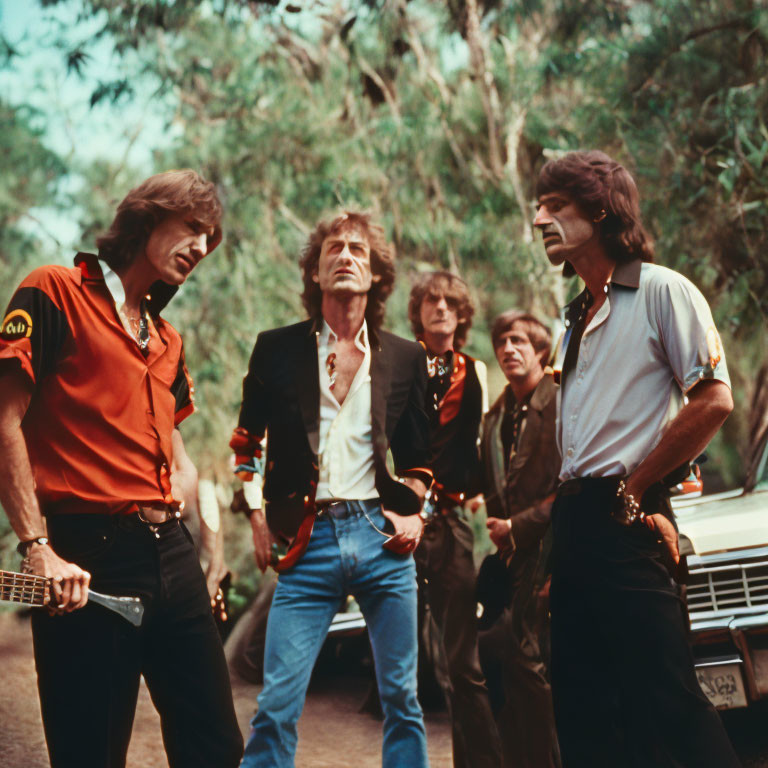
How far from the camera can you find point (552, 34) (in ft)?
47.6

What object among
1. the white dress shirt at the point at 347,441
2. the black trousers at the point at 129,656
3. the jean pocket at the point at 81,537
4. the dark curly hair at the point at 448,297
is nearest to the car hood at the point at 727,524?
the dark curly hair at the point at 448,297

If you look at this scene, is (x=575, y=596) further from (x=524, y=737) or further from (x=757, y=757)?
(x=757, y=757)

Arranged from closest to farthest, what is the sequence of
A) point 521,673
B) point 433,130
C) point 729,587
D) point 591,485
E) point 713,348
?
point 713,348 < point 591,485 < point 521,673 < point 729,587 < point 433,130

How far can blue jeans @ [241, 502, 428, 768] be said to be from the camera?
405 centimetres

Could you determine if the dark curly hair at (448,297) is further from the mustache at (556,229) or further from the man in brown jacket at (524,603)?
the mustache at (556,229)

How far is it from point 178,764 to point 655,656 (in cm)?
149

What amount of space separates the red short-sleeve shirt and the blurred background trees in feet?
24.9

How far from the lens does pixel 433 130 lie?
1544 cm

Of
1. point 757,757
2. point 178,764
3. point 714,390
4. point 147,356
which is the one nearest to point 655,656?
point 714,390

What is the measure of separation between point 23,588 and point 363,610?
5.40ft

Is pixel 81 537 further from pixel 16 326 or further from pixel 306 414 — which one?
pixel 306 414

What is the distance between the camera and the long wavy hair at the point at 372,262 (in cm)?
452

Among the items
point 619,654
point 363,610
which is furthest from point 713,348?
point 363,610

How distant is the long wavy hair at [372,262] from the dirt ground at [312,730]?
3.14m
